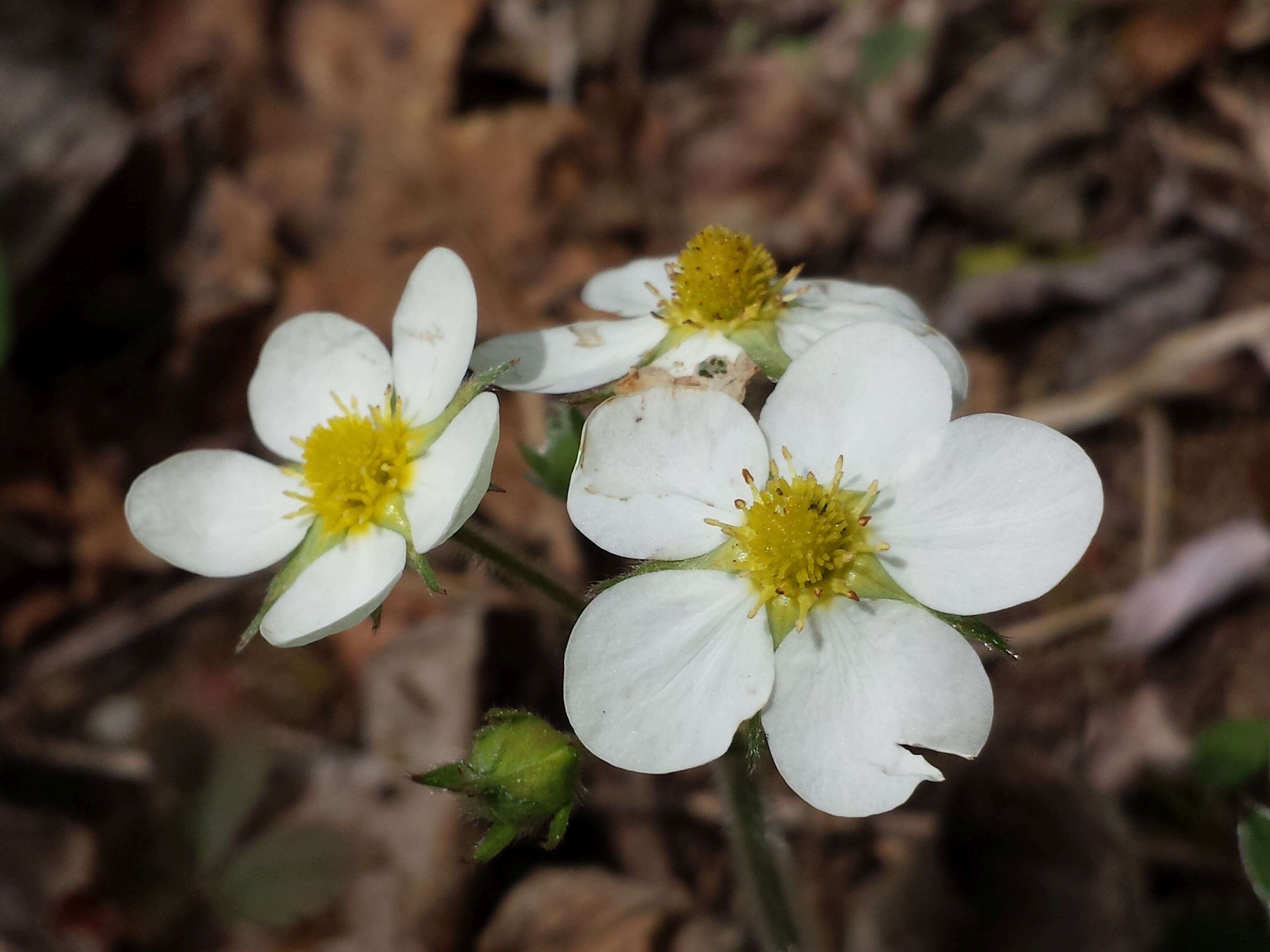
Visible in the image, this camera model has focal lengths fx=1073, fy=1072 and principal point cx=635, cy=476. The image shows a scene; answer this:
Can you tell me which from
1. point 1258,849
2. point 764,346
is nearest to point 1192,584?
point 1258,849

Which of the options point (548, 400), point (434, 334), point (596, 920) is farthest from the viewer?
point (596, 920)

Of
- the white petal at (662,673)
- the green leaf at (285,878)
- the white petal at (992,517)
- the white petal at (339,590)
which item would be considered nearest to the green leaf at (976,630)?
the white petal at (992,517)

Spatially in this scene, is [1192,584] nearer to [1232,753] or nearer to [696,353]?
[1232,753]

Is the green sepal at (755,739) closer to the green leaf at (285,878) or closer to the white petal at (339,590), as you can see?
the white petal at (339,590)

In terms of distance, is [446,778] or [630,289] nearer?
[446,778]

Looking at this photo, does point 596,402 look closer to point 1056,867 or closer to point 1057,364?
point 1056,867

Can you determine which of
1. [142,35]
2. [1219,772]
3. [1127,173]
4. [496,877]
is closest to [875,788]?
[1219,772]

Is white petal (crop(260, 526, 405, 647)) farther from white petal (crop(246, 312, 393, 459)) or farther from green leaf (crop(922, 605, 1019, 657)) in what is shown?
green leaf (crop(922, 605, 1019, 657))
